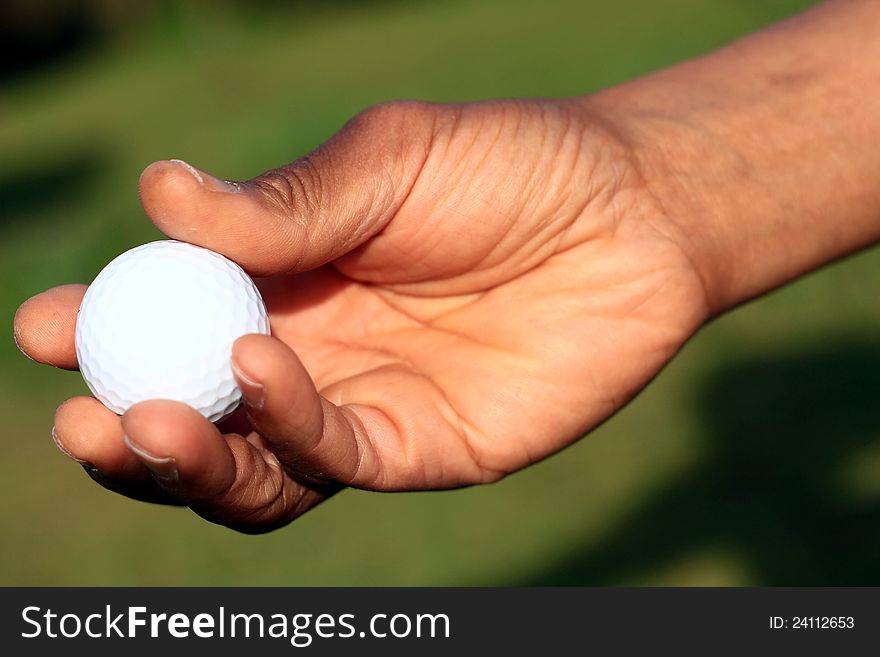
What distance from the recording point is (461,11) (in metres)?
12.7

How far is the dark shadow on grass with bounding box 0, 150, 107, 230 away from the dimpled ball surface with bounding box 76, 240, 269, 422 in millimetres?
6899

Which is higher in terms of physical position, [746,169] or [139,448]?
[746,169]

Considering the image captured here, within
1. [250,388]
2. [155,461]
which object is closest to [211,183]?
[250,388]

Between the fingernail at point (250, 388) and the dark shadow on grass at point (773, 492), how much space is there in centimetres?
254

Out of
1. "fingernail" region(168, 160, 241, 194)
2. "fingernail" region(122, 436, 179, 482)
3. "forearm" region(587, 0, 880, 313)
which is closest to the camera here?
"fingernail" region(122, 436, 179, 482)

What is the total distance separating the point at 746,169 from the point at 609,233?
1.98ft

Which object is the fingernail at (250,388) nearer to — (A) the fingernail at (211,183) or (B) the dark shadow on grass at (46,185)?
(A) the fingernail at (211,183)

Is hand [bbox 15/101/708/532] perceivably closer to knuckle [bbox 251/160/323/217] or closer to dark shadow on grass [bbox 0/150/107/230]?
knuckle [bbox 251/160/323/217]

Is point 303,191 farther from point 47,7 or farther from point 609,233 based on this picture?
point 47,7

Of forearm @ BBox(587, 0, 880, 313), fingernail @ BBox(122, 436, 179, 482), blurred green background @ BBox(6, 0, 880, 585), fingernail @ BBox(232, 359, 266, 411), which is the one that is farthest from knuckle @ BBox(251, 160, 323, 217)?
blurred green background @ BBox(6, 0, 880, 585)

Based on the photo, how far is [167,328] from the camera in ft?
7.86

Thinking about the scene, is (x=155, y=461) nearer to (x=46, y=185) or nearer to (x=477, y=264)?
(x=477, y=264)

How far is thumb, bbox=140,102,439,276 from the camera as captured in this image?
7.77 ft

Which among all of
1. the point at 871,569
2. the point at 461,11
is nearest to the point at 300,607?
the point at 871,569
